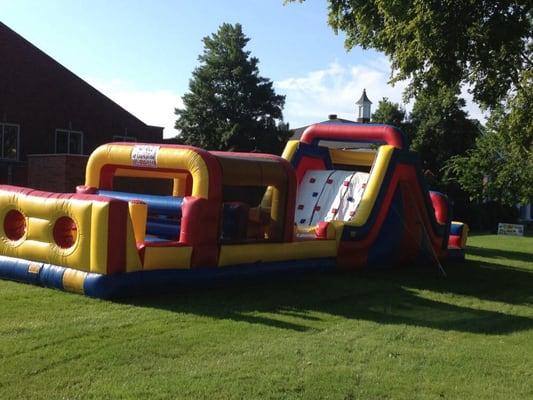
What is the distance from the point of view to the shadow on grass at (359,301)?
7.47 meters

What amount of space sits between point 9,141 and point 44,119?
1.57m

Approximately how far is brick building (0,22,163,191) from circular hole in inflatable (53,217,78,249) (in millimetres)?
11407

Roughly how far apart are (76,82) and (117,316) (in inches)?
720

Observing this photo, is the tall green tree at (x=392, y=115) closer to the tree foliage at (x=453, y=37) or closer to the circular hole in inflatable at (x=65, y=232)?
the tree foliage at (x=453, y=37)

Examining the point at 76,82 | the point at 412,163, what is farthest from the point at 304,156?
the point at 76,82

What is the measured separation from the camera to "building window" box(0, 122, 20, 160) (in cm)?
2120

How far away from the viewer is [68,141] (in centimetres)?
2342

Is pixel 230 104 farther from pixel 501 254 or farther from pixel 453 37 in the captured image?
pixel 453 37

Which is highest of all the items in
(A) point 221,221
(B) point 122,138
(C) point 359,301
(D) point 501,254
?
(B) point 122,138

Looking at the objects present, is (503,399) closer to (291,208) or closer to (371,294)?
(371,294)

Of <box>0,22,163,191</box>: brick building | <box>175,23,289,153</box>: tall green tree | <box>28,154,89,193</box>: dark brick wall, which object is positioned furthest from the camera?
<box>175,23,289,153</box>: tall green tree

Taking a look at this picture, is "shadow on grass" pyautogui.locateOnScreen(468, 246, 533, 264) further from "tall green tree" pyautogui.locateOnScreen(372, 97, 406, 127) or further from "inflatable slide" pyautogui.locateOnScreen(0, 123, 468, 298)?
"tall green tree" pyautogui.locateOnScreen(372, 97, 406, 127)

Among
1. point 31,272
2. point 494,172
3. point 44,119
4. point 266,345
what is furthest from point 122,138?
point 266,345

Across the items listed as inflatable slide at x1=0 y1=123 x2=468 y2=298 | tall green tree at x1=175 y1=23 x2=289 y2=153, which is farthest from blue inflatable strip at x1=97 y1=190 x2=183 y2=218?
tall green tree at x1=175 y1=23 x2=289 y2=153
